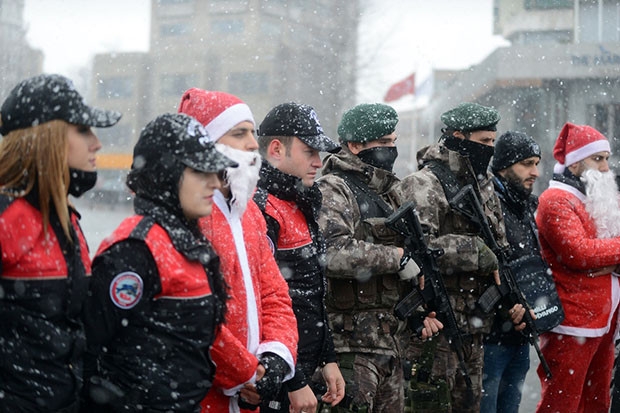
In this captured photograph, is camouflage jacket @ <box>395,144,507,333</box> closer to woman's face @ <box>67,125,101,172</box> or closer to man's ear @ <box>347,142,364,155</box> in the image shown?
man's ear @ <box>347,142,364,155</box>

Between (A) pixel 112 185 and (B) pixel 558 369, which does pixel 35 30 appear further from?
(B) pixel 558 369

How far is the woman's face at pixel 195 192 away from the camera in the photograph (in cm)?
246

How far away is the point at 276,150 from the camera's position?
3523 millimetres

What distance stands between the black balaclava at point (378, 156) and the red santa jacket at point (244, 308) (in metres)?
1.45

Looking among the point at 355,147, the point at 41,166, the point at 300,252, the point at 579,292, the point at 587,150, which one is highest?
the point at 41,166

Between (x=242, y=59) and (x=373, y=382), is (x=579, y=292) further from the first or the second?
(x=242, y=59)

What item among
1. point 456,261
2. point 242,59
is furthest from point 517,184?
point 242,59

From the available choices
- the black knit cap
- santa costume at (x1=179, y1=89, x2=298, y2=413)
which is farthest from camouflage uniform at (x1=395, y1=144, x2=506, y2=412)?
santa costume at (x1=179, y1=89, x2=298, y2=413)

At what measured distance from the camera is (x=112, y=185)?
38.0 m

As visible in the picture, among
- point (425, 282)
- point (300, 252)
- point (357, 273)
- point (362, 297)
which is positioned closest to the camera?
point (300, 252)

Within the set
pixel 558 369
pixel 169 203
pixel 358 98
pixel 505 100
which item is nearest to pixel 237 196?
pixel 169 203

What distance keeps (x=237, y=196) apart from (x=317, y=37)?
3354cm

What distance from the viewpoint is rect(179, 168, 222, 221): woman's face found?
8.07ft

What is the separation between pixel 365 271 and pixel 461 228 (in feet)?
3.35
